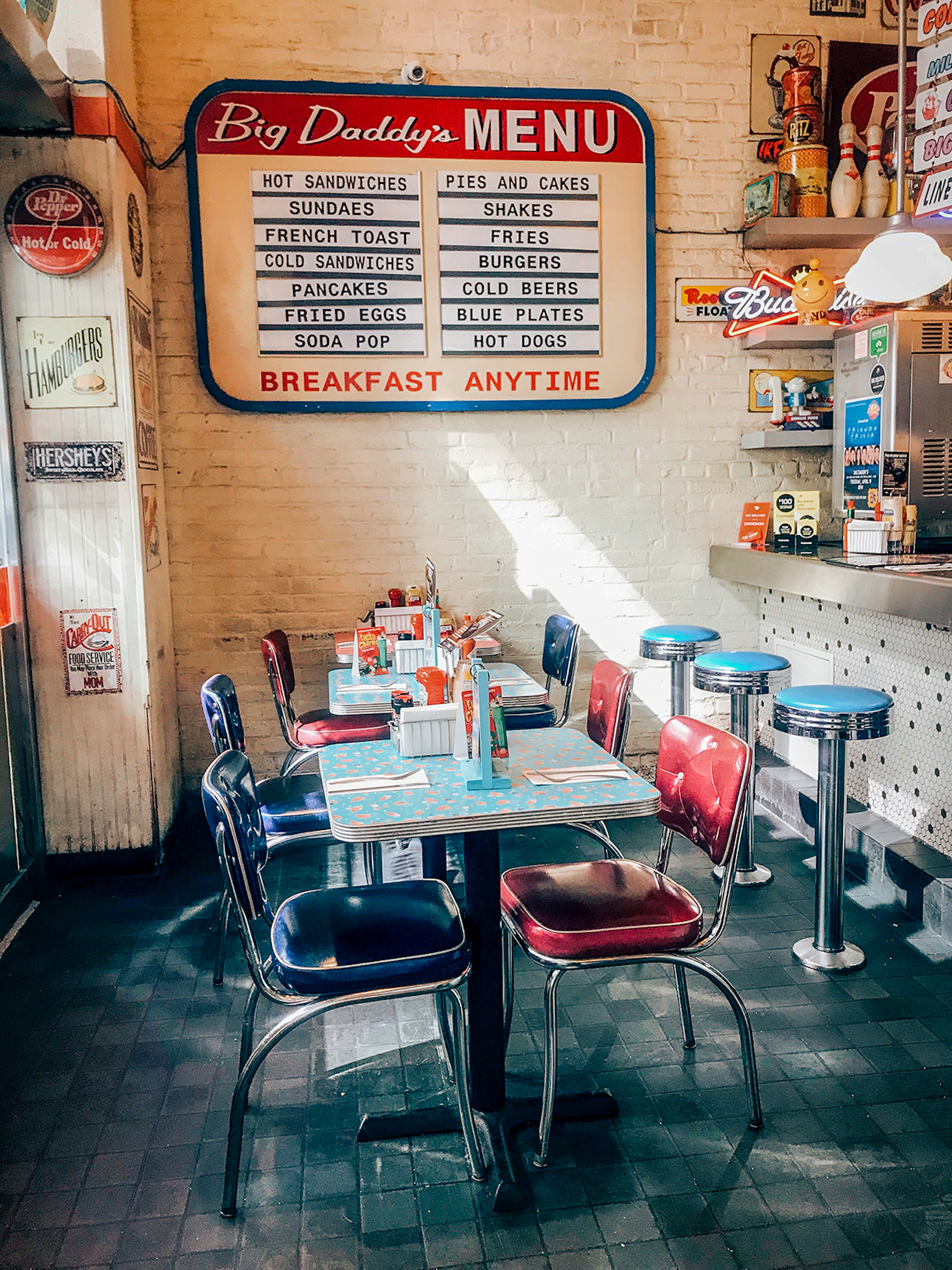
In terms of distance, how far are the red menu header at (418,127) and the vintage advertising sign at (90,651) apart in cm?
219

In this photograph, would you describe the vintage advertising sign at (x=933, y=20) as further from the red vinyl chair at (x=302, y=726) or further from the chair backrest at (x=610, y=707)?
the red vinyl chair at (x=302, y=726)

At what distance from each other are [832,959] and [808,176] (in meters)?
3.61

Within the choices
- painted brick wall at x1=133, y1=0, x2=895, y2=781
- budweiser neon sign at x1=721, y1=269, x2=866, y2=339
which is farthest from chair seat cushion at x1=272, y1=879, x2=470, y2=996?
budweiser neon sign at x1=721, y1=269, x2=866, y2=339

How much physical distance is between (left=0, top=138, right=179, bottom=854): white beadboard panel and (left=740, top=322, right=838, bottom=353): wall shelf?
2.88 meters

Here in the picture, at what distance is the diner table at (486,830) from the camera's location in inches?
83.2

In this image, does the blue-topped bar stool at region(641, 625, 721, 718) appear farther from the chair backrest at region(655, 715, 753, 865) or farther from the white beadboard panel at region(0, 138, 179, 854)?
the white beadboard panel at region(0, 138, 179, 854)

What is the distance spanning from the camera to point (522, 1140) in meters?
2.31

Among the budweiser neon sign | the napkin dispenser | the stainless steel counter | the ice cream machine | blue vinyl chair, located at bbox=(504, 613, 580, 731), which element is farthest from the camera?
the budweiser neon sign

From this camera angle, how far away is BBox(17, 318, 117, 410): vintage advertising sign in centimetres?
381

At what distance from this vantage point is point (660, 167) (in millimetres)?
4812

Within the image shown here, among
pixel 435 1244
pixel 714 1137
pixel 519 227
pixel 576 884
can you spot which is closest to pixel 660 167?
pixel 519 227

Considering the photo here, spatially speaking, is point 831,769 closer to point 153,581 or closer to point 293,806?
point 293,806

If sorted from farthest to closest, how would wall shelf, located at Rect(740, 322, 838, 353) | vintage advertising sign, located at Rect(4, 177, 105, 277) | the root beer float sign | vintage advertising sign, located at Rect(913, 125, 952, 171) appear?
wall shelf, located at Rect(740, 322, 838, 353) < the root beer float sign < vintage advertising sign, located at Rect(913, 125, 952, 171) < vintage advertising sign, located at Rect(4, 177, 105, 277)

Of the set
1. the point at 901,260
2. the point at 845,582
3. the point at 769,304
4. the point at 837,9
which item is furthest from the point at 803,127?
the point at 845,582
